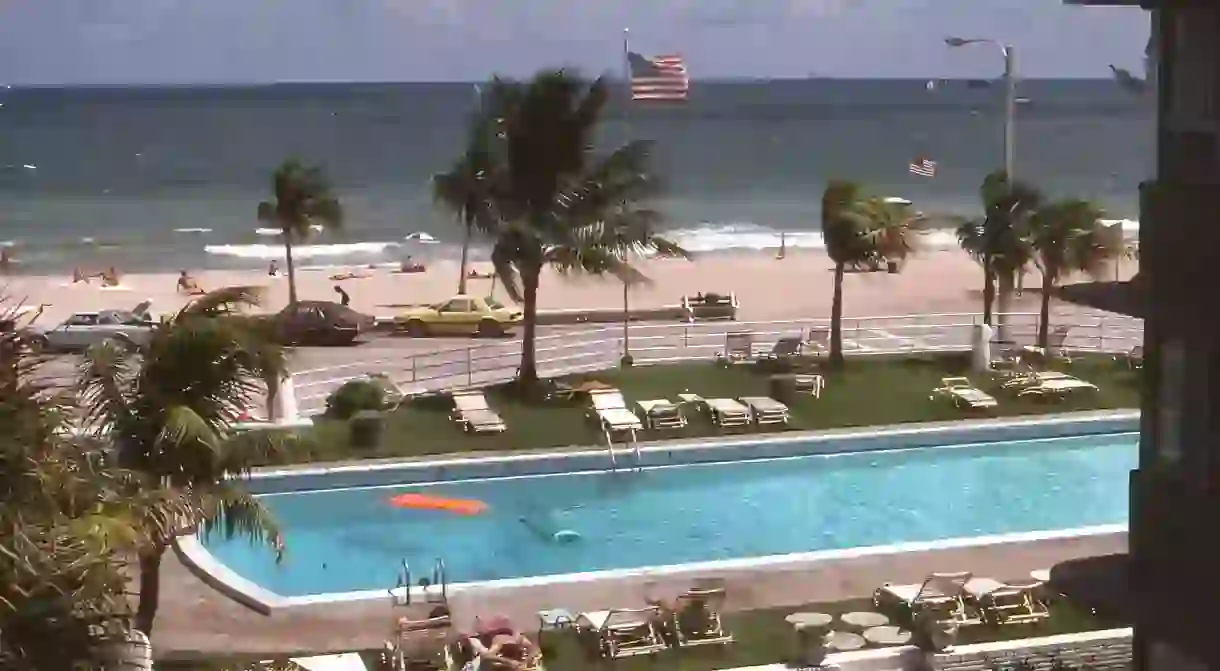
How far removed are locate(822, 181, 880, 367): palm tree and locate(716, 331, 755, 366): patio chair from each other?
1.52 meters

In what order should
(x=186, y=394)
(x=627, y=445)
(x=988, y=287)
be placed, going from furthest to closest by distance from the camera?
(x=988, y=287), (x=627, y=445), (x=186, y=394)

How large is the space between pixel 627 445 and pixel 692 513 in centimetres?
182

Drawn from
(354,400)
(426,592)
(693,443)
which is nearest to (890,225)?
(693,443)

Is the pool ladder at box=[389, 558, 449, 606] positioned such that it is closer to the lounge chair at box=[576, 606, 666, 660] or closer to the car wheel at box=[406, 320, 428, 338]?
the lounge chair at box=[576, 606, 666, 660]

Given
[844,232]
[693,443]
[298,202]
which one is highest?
[298,202]

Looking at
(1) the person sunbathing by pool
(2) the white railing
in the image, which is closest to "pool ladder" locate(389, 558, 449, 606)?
(1) the person sunbathing by pool

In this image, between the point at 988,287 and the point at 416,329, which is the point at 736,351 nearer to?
the point at 988,287

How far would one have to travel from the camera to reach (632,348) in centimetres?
2897

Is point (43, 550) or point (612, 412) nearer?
point (43, 550)

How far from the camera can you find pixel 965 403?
23.6 m

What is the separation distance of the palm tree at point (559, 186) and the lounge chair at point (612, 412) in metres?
1.62

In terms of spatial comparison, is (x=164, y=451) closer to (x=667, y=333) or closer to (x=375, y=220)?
(x=667, y=333)

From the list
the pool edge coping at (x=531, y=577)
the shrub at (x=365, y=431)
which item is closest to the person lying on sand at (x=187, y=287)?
the shrub at (x=365, y=431)

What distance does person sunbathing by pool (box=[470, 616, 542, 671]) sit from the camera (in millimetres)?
12305
